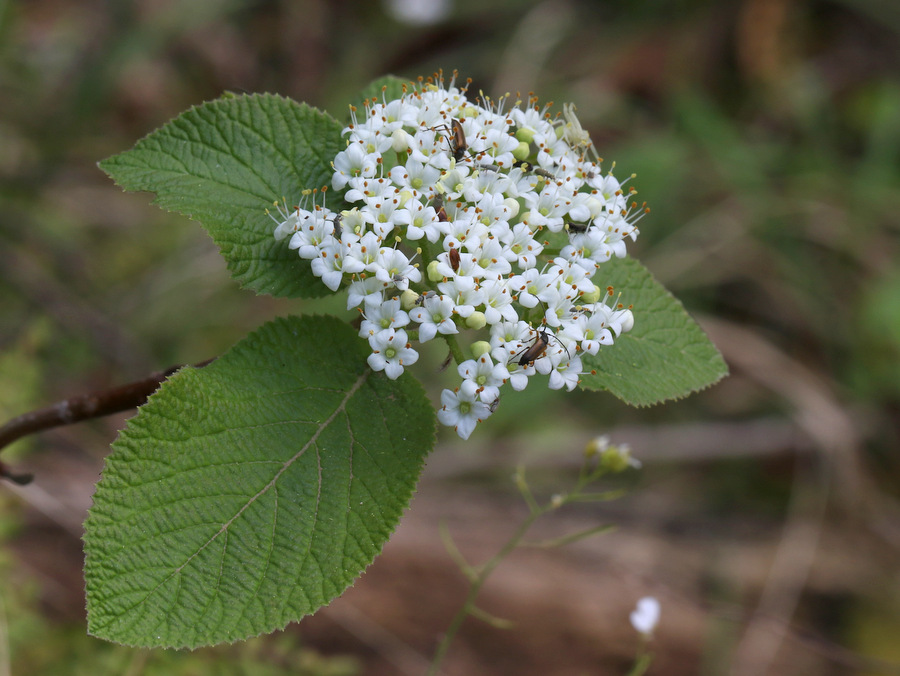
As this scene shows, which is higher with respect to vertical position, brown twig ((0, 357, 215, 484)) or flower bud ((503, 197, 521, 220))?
flower bud ((503, 197, 521, 220))

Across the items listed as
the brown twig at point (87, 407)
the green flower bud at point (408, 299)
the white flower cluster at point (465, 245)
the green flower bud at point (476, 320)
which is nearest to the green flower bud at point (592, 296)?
the white flower cluster at point (465, 245)

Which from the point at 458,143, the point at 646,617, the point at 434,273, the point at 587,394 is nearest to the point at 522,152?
the point at 458,143

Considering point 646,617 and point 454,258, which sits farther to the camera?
point 646,617

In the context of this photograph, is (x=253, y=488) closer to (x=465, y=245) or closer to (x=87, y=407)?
(x=87, y=407)

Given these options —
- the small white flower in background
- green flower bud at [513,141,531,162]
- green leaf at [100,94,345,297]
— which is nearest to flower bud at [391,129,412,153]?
green leaf at [100,94,345,297]

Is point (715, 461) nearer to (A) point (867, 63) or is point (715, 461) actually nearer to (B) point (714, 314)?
(B) point (714, 314)

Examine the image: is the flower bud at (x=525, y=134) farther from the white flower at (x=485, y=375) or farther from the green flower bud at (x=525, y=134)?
the white flower at (x=485, y=375)

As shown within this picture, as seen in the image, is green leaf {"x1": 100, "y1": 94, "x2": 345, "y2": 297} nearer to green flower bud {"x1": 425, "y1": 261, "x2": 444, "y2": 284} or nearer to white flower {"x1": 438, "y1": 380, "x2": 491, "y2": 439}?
green flower bud {"x1": 425, "y1": 261, "x2": 444, "y2": 284}
